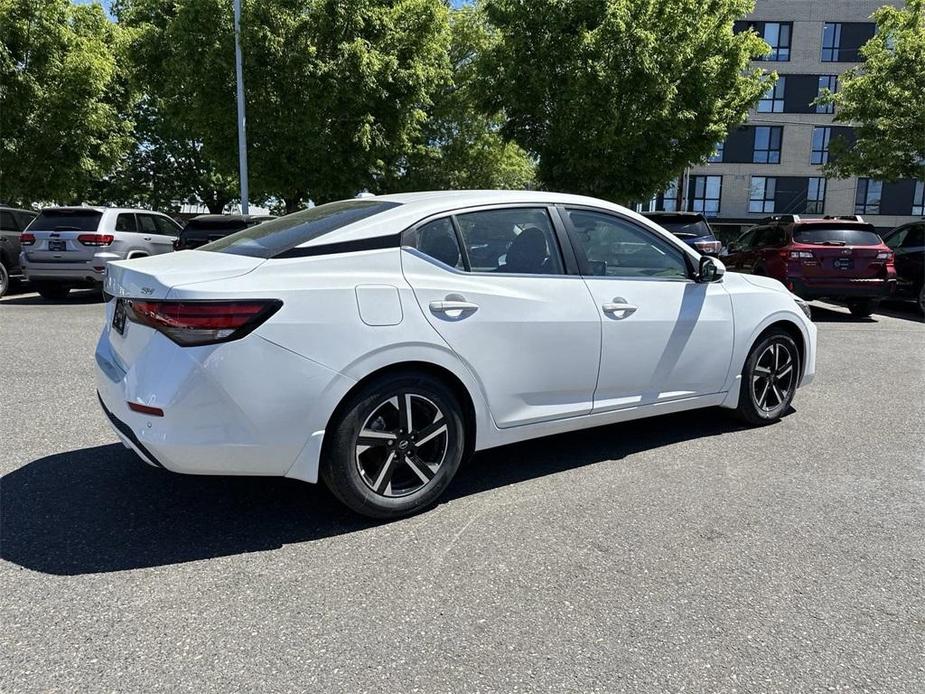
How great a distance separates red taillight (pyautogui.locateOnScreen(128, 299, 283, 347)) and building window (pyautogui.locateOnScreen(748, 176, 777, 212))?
4620cm

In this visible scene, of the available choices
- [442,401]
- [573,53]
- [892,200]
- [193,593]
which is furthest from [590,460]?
[892,200]

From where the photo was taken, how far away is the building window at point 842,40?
41.1 metres

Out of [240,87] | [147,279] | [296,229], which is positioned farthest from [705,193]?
[147,279]

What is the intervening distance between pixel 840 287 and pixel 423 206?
977 centimetres

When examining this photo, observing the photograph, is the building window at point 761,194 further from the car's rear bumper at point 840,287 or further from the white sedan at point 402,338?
the white sedan at point 402,338

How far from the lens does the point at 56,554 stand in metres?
3.01

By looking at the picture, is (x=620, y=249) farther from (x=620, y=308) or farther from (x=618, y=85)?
(x=618, y=85)

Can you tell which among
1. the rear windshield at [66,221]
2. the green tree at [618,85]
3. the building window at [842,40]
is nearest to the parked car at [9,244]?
the rear windshield at [66,221]

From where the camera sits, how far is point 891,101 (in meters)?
19.6

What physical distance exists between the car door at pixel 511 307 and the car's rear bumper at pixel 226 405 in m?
0.69

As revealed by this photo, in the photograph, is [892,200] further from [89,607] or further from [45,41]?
[89,607]

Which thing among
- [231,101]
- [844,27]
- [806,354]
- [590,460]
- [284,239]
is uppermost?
[844,27]

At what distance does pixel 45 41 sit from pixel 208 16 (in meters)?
3.69

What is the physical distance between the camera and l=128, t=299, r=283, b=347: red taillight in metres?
2.91
